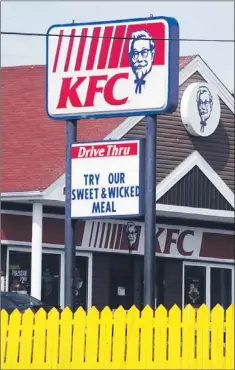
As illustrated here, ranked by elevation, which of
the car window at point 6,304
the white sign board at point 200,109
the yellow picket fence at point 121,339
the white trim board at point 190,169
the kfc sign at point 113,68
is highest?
the white sign board at point 200,109

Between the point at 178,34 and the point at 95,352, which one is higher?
the point at 178,34

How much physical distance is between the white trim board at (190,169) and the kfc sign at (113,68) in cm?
837

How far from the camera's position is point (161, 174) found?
3177 centimetres

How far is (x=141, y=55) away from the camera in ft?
74.5

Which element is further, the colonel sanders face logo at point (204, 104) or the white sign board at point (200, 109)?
the colonel sanders face logo at point (204, 104)

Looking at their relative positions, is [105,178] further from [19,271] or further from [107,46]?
[19,271]

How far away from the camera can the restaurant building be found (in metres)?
30.8

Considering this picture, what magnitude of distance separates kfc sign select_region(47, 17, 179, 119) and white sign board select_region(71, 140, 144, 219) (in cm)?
74

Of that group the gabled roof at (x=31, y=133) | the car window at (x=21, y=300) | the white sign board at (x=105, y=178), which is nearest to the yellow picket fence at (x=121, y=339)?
the car window at (x=21, y=300)

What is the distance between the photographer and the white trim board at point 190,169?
103ft

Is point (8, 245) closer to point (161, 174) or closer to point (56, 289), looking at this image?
point (56, 289)

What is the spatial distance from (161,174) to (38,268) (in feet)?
15.7

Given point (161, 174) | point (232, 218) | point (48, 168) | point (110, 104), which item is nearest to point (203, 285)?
point (232, 218)

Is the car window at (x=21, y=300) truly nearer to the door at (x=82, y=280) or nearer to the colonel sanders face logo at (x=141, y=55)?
the colonel sanders face logo at (x=141, y=55)
